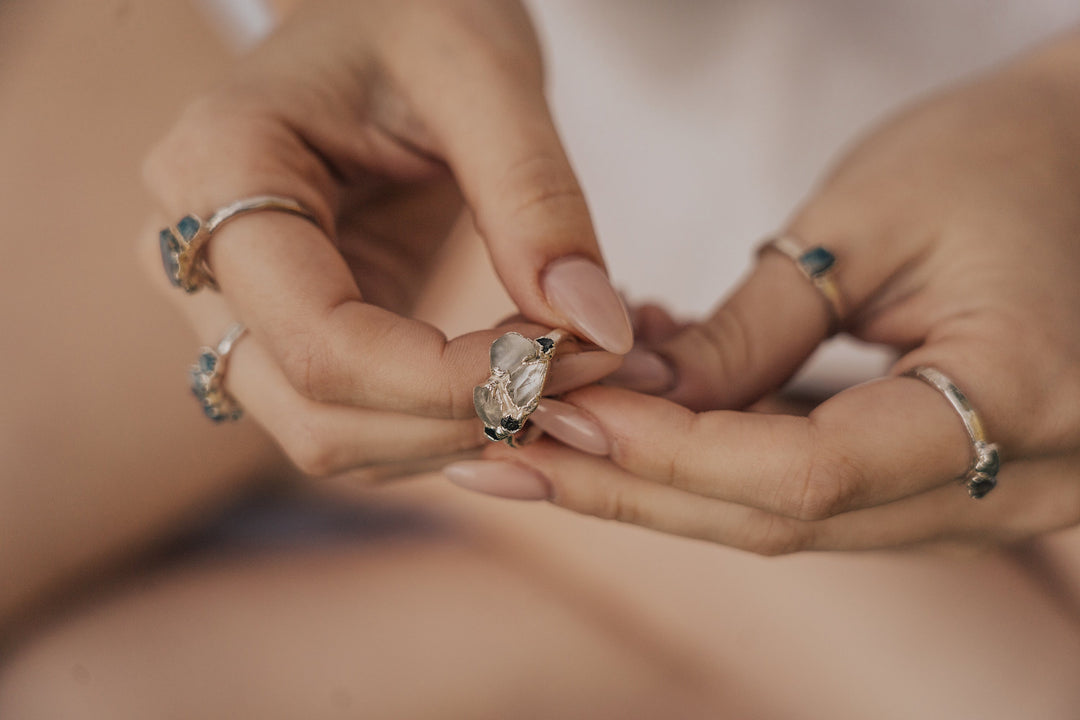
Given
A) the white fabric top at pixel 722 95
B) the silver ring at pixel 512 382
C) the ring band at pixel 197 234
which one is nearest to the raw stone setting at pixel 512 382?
the silver ring at pixel 512 382

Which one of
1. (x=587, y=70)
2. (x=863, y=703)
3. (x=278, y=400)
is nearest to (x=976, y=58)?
(x=587, y=70)

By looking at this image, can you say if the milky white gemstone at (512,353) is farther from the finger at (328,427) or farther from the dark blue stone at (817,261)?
the dark blue stone at (817,261)

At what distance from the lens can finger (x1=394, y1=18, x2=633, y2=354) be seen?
54cm

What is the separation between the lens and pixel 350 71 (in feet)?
2.21

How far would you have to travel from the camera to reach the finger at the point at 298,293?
0.52 m

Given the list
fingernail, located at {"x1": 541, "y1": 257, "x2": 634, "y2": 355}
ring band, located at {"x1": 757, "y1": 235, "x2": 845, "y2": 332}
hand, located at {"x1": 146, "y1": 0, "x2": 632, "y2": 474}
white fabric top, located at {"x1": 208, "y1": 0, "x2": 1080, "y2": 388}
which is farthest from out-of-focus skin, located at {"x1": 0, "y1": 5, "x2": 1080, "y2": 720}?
white fabric top, located at {"x1": 208, "y1": 0, "x2": 1080, "y2": 388}

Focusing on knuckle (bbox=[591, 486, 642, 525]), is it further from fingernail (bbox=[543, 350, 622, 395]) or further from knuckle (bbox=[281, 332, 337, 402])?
knuckle (bbox=[281, 332, 337, 402])

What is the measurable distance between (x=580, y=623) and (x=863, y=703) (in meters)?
0.37

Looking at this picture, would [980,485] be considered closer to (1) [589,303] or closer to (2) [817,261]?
(2) [817,261]

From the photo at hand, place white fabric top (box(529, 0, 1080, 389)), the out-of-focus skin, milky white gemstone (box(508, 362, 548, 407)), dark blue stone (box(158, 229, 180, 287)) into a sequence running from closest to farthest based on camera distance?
milky white gemstone (box(508, 362, 548, 407)) → dark blue stone (box(158, 229, 180, 287)) → the out-of-focus skin → white fabric top (box(529, 0, 1080, 389))

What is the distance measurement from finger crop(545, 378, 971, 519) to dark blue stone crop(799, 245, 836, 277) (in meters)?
0.16

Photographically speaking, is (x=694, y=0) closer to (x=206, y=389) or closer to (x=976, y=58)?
(x=976, y=58)

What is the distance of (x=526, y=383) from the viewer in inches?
19.1

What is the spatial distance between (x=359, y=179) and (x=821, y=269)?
490 millimetres
